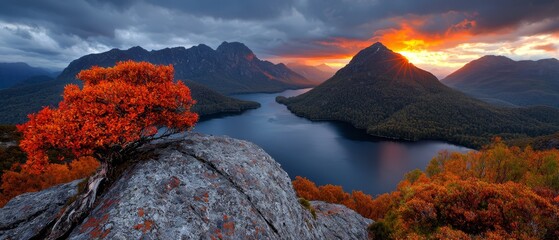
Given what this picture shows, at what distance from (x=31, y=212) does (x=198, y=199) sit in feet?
40.9

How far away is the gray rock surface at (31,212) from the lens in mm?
14686

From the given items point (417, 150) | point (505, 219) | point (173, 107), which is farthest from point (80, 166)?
point (417, 150)

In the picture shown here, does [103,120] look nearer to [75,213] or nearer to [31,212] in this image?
[75,213]

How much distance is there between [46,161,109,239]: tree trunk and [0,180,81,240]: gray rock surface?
8.69 feet

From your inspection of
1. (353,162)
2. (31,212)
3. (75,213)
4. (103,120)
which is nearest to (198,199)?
(75,213)

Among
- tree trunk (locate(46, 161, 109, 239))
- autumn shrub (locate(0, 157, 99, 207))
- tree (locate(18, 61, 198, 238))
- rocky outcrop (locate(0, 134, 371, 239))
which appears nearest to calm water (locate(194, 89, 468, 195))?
autumn shrub (locate(0, 157, 99, 207))

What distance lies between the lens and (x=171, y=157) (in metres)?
15.9

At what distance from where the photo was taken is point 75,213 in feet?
40.1

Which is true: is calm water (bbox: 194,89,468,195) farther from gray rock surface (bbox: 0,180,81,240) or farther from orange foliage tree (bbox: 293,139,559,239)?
gray rock surface (bbox: 0,180,81,240)

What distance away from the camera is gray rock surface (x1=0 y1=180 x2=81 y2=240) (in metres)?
14.7

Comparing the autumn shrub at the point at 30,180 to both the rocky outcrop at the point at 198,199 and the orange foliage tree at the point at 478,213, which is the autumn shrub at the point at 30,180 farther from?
the orange foliage tree at the point at 478,213

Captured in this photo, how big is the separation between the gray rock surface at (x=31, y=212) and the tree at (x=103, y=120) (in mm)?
3619

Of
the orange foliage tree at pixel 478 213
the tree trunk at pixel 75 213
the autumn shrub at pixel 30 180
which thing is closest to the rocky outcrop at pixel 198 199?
the tree trunk at pixel 75 213

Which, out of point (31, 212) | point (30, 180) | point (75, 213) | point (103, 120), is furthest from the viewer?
point (30, 180)
